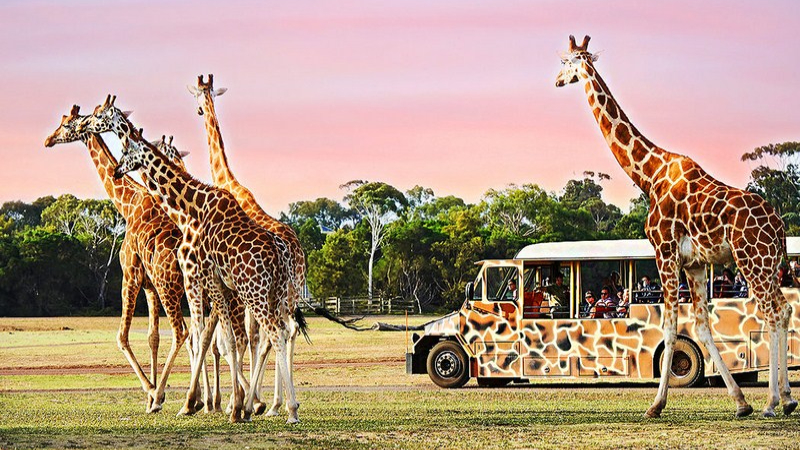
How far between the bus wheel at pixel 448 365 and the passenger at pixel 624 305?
11.1 ft

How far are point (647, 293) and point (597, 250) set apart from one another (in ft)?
4.33

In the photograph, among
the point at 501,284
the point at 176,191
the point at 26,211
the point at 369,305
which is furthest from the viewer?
the point at 26,211

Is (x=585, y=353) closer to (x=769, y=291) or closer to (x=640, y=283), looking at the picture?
(x=640, y=283)

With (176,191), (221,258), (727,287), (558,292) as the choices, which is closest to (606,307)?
(558,292)

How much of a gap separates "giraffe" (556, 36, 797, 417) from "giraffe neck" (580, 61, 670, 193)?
0.02 m

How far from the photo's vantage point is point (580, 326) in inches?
1041

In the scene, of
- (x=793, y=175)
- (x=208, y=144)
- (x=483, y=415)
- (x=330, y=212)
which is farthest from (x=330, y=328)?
(x=330, y=212)

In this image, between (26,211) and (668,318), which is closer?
(668,318)

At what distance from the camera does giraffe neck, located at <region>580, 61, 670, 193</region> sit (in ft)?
64.0

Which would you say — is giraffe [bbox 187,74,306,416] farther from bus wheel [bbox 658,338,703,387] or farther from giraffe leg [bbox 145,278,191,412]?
bus wheel [bbox 658,338,703,387]

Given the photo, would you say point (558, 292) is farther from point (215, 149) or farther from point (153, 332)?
point (153, 332)

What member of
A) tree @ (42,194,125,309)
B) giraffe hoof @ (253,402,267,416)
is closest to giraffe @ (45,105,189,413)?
giraffe hoof @ (253,402,267,416)

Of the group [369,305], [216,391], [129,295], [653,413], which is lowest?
[653,413]

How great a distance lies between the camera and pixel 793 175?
94.4 metres
